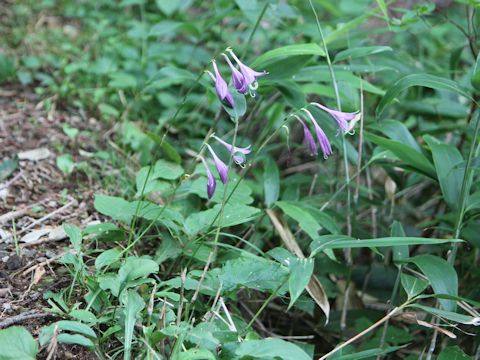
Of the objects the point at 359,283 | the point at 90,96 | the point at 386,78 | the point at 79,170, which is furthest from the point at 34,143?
the point at 386,78

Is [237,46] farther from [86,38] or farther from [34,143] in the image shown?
[34,143]

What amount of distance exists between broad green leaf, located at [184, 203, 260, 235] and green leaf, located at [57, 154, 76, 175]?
2.41 ft

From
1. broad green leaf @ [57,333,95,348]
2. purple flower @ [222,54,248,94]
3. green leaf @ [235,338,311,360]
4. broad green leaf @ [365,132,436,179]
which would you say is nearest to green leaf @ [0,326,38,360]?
broad green leaf @ [57,333,95,348]

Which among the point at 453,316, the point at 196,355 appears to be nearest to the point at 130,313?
the point at 196,355

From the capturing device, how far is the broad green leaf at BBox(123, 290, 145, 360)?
1.51m

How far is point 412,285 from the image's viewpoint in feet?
5.85

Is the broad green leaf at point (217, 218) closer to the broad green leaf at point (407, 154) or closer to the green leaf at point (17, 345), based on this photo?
the broad green leaf at point (407, 154)

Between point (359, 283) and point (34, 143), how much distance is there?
4.76 ft

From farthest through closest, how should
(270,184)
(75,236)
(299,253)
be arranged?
(270,184) → (299,253) → (75,236)

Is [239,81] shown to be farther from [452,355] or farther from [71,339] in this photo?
[452,355]

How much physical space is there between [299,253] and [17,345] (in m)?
0.93

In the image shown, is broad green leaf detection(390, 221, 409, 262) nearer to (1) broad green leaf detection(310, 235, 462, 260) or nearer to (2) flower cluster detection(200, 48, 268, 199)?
(1) broad green leaf detection(310, 235, 462, 260)

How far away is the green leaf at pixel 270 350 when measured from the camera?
1.42 metres

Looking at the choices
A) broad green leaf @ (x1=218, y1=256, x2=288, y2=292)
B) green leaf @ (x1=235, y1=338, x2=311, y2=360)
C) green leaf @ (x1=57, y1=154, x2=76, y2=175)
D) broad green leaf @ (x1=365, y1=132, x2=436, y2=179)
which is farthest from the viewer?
green leaf @ (x1=57, y1=154, x2=76, y2=175)
